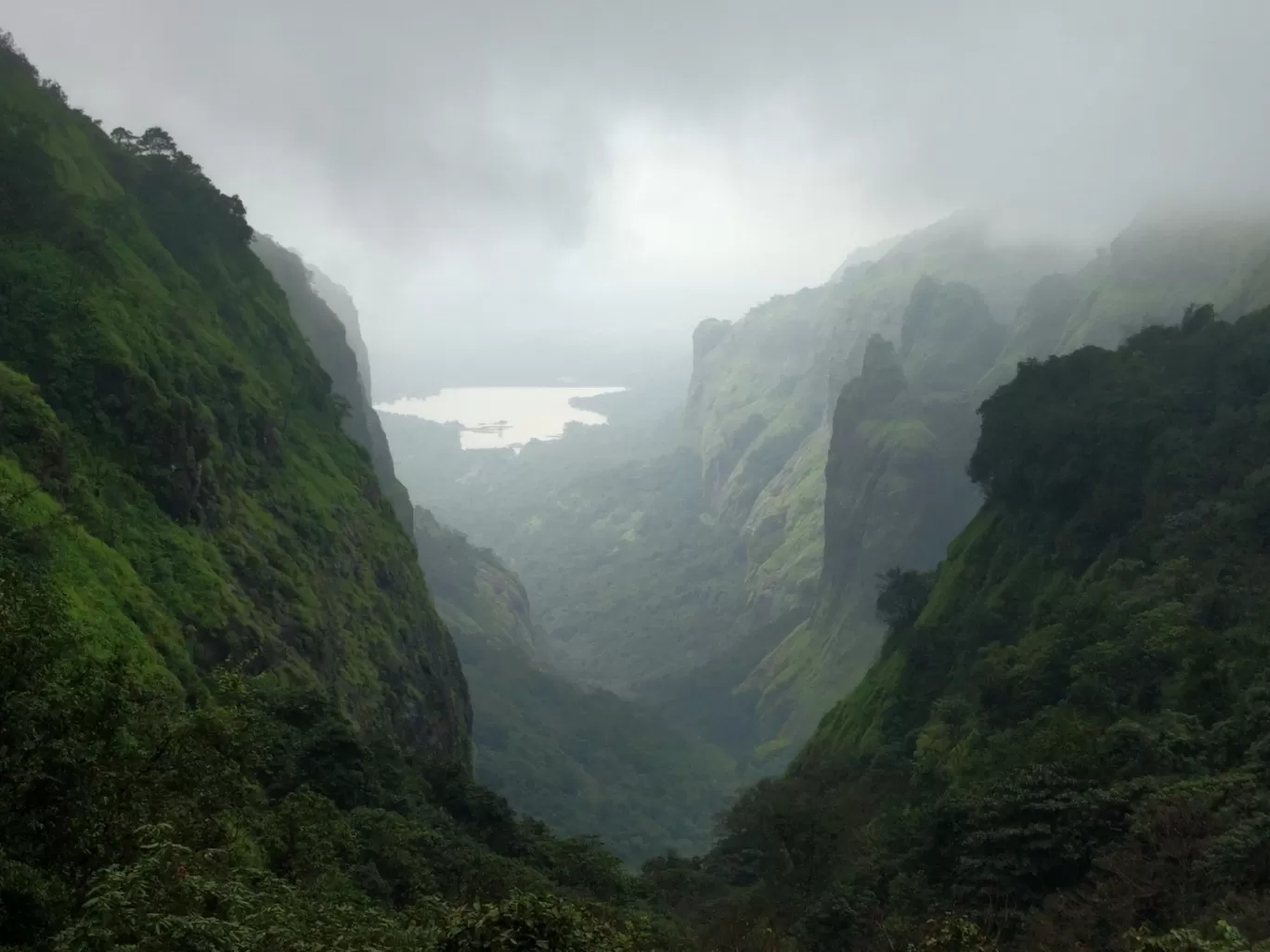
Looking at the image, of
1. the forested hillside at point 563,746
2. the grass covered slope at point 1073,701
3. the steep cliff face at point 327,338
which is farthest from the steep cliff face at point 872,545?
the grass covered slope at point 1073,701

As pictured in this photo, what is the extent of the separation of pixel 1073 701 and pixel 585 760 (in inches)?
4491

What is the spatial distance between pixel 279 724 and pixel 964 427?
184 meters

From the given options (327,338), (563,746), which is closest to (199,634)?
(327,338)

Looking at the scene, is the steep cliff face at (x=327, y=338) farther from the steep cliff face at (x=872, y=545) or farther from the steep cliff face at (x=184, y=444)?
the steep cliff face at (x=872, y=545)

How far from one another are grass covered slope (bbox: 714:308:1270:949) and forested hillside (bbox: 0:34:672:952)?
12.2 m

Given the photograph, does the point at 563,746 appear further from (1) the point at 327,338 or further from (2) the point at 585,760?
(1) the point at 327,338

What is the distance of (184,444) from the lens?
44250mm

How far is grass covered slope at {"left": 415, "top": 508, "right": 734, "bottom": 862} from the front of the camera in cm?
12369

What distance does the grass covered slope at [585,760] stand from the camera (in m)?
124

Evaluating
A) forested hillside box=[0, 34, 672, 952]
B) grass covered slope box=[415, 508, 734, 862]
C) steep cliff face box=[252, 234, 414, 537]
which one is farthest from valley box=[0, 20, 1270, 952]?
steep cliff face box=[252, 234, 414, 537]

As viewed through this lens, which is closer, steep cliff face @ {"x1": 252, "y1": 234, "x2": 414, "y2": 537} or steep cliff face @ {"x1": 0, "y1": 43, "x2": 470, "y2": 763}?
steep cliff face @ {"x1": 0, "y1": 43, "x2": 470, "y2": 763}

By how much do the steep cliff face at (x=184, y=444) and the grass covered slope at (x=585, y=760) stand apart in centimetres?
5101

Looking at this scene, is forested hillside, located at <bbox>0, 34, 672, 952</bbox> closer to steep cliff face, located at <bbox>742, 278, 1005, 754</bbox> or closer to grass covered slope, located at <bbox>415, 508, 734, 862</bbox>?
grass covered slope, located at <bbox>415, 508, 734, 862</bbox>

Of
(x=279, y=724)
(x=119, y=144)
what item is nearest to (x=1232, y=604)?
(x=279, y=724)
